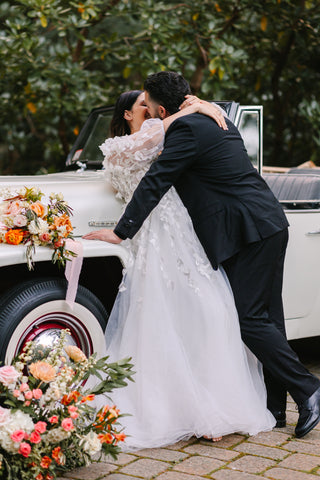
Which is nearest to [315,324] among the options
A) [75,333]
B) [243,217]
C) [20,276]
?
[243,217]

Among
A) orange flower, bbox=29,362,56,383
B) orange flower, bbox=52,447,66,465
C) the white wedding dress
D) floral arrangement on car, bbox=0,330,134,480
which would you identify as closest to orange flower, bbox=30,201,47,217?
the white wedding dress

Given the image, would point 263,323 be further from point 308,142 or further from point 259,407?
point 308,142

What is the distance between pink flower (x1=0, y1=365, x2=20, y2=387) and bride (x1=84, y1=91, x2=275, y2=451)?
0.67 metres

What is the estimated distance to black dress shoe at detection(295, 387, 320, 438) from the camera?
3449mm

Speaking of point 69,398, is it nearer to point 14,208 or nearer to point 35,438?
point 35,438

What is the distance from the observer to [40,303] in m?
3.23

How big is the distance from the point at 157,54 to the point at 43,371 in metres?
4.48

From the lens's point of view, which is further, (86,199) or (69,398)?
(86,199)

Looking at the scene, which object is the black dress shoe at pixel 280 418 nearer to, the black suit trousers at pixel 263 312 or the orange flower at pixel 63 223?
the black suit trousers at pixel 263 312

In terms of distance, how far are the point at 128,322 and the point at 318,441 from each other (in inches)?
43.2

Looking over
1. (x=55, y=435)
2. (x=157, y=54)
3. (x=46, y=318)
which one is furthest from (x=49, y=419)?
(x=157, y=54)

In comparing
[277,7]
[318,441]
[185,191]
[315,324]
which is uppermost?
[277,7]

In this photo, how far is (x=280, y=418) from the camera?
12.0 feet

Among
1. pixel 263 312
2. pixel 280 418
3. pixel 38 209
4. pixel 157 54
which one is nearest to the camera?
pixel 38 209
